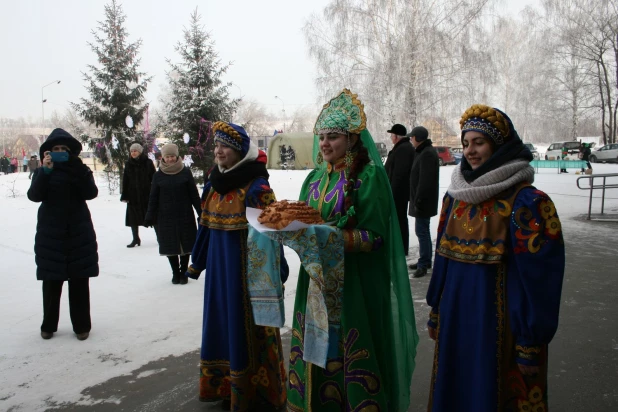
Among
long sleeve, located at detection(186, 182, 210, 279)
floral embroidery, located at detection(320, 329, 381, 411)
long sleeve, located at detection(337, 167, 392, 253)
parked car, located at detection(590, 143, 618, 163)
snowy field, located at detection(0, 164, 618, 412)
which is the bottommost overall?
snowy field, located at detection(0, 164, 618, 412)

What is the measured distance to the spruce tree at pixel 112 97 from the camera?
61.4 feet

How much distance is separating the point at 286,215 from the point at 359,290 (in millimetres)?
648

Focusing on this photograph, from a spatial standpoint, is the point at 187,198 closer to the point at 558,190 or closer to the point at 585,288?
the point at 585,288

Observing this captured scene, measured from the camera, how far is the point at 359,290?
2.68 meters

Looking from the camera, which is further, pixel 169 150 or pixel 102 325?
pixel 169 150

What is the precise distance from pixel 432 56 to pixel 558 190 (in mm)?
10316

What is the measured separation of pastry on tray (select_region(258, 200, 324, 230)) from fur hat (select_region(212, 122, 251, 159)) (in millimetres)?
1014

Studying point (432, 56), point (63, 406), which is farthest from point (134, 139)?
point (63, 406)

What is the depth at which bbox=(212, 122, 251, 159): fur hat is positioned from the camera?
338cm

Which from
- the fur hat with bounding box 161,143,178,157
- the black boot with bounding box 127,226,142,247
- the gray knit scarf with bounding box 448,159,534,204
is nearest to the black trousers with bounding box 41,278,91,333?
the fur hat with bounding box 161,143,178,157

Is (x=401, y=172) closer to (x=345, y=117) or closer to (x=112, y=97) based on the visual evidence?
(x=345, y=117)

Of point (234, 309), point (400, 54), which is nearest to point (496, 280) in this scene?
point (234, 309)

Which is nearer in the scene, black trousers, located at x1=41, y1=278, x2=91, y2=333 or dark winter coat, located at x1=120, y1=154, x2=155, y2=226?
black trousers, located at x1=41, y1=278, x2=91, y2=333

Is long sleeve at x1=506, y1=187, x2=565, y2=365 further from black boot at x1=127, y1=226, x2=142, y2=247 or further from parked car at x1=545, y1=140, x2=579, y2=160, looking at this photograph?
parked car at x1=545, y1=140, x2=579, y2=160
